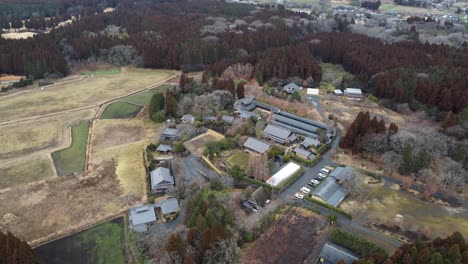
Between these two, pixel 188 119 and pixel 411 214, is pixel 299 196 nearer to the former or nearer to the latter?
pixel 411 214

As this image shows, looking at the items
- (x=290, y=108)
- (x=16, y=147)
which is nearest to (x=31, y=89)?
(x=16, y=147)

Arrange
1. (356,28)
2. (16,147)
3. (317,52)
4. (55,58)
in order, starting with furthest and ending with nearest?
(356,28) < (317,52) < (55,58) < (16,147)

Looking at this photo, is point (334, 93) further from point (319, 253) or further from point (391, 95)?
point (319, 253)

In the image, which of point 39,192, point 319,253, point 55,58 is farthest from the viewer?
point 55,58

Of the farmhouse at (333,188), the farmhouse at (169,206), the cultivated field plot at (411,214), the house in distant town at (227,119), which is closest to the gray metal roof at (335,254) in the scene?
the cultivated field plot at (411,214)

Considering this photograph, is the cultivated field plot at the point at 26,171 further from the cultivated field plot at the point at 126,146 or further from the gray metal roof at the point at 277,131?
the gray metal roof at the point at 277,131

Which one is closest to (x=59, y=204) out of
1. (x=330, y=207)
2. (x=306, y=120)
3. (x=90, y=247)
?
(x=90, y=247)
